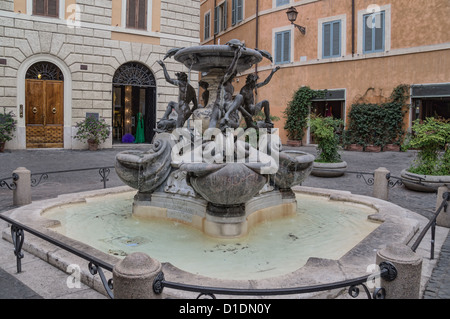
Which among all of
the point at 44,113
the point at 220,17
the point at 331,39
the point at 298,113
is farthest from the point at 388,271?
the point at 220,17

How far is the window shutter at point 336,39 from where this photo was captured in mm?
19703

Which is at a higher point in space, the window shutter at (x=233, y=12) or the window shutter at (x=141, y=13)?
the window shutter at (x=233, y=12)

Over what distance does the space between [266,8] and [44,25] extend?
12.4 meters

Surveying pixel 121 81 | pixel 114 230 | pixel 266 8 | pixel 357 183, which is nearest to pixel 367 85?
pixel 266 8

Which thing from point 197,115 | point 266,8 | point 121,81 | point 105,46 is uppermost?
point 266,8

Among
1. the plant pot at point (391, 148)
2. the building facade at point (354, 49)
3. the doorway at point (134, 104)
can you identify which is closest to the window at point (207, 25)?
the building facade at point (354, 49)

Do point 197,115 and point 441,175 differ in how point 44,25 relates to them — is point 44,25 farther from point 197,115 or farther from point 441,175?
point 441,175

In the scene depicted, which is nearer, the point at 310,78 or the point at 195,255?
the point at 195,255

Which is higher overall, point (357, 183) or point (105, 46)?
point (105, 46)

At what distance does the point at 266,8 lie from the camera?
22.8m

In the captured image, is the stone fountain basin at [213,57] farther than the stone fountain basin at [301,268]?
Yes

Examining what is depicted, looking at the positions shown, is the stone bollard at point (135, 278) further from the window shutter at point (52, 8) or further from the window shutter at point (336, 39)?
the window shutter at point (336, 39)

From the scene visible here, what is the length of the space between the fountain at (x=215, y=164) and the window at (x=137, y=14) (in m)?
13.1

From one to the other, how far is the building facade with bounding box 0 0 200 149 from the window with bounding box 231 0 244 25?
5.95 meters
